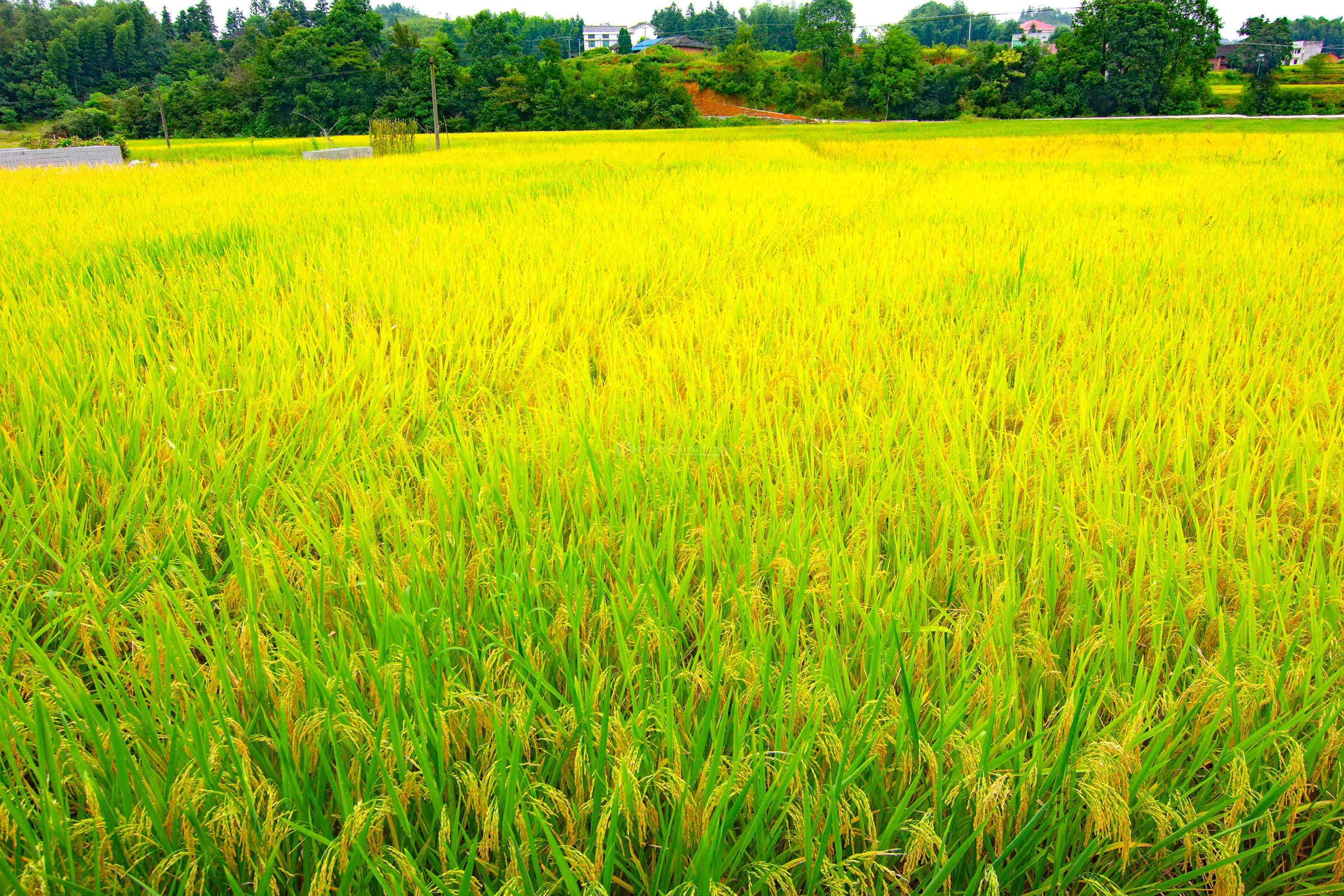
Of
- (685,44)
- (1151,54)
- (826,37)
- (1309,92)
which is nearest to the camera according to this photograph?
(1151,54)

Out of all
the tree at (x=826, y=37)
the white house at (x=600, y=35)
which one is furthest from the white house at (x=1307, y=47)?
the white house at (x=600, y=35)

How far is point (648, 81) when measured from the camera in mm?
41062

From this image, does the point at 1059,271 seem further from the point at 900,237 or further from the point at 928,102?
the point at 928,102

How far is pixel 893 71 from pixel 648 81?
47.7ft

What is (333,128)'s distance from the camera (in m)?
43.5

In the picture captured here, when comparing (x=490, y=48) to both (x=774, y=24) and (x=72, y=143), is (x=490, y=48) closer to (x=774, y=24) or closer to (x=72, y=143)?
(x=72, y=143)

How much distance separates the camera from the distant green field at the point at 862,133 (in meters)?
16.7

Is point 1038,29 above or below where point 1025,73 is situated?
above

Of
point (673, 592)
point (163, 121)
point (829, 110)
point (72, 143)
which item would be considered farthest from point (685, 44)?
point (673, 592)

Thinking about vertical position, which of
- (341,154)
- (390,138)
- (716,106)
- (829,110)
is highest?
(716,106)

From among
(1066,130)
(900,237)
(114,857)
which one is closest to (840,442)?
(114,857)

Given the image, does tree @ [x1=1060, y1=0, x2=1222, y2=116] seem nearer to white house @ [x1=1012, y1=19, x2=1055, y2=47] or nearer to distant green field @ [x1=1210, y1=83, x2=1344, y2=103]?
distant green field @ [x1=1210, y1=83, x2=1344, y2=103]

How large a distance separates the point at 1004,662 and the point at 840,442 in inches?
29.6

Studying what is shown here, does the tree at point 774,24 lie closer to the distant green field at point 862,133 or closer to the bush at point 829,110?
the bush at point 829,110
